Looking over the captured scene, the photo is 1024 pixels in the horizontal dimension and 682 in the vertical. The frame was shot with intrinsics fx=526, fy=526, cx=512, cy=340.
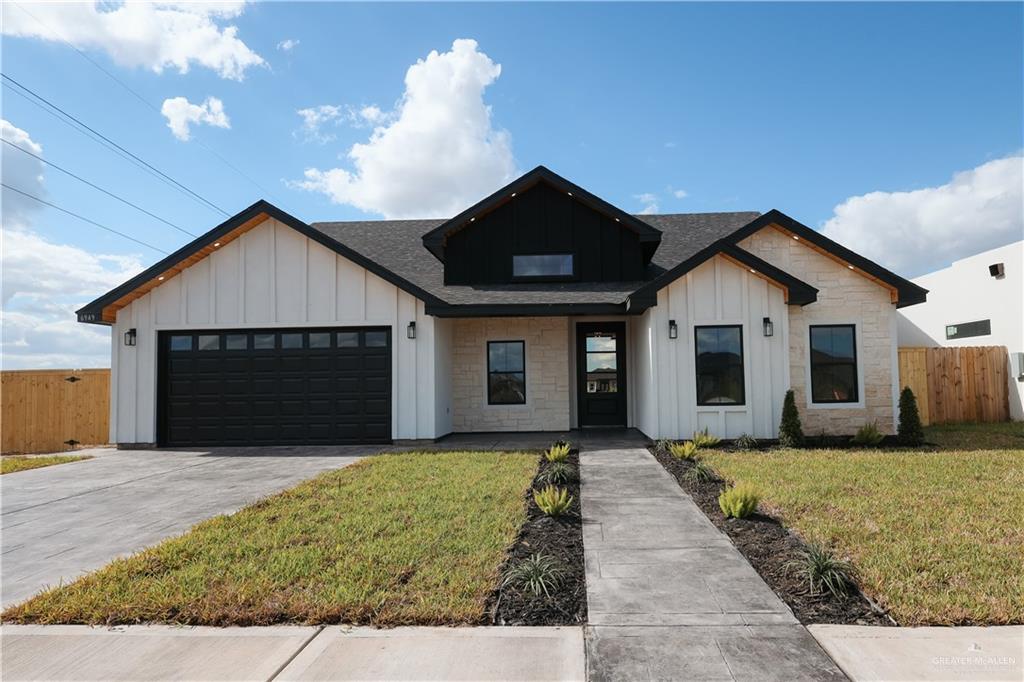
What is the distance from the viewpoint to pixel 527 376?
12953mm

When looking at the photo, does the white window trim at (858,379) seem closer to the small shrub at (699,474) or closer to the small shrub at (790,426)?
the small shrub at (790,426)

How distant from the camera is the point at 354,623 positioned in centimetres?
339

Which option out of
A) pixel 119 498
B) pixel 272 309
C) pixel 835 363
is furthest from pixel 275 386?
pixel 835 363

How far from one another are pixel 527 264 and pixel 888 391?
27.0 feet

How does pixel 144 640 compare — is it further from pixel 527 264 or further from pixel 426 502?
pixel 527 264

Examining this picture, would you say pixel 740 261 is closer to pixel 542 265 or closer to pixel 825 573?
pixel 542 265

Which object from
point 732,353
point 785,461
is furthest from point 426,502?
point 732,353

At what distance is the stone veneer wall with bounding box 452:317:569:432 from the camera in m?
12.9

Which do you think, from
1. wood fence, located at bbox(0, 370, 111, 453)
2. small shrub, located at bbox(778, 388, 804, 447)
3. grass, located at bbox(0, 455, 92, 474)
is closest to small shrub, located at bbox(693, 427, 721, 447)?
small shrub, located at bbox(778, 388, 804, 447)

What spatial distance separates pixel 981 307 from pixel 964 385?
3059 millimetres

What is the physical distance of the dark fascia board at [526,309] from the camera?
36.4 feet

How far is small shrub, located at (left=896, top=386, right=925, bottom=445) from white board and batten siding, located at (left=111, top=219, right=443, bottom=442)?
9.39 metres

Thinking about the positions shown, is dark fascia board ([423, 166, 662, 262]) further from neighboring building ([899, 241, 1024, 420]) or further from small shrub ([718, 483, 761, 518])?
neighboring building ([899, 241, 1024, 420])

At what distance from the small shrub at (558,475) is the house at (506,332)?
3643 mm
